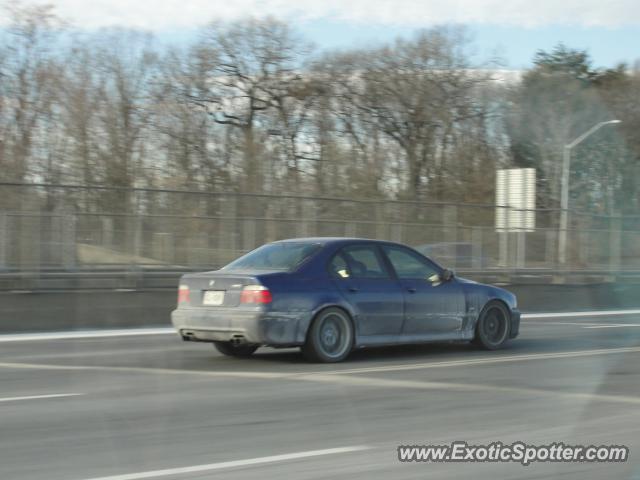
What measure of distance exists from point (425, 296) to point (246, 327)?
8.26 ft

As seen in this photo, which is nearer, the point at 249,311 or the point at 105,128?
the point at 249,311

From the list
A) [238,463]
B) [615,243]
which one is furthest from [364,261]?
[615,243]

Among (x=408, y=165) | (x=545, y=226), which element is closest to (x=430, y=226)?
(x=545, y=226)

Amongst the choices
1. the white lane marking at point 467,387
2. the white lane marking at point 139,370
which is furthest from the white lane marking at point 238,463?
the white lane marking at point 139,370

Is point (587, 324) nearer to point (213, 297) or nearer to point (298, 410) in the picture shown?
point (213, 297)

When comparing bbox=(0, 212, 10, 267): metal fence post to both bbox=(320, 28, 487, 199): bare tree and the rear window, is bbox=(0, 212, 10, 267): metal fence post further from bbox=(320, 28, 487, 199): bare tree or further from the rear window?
bbox=(320, 28, 487, 199): bare tree

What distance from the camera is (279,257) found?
11.8 metres

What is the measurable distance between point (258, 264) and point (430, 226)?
12046mm

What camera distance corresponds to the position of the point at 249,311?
11.0 m

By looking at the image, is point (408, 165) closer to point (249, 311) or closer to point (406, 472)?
point (249, 311)

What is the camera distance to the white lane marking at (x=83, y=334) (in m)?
15.3

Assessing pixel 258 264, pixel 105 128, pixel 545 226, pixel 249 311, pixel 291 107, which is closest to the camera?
pixel 249 311

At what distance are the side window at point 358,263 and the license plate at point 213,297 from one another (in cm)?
131

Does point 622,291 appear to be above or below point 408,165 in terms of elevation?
below
